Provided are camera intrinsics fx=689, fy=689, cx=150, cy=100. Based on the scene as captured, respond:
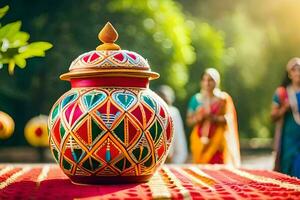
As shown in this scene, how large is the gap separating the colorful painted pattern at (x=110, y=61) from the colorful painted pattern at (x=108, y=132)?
0.08 metres

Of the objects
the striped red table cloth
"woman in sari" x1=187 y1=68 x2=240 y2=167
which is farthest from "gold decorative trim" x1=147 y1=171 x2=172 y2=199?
"woman in sari" x1=187 y1=68 x2=240 y2=167

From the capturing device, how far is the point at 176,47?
1694cm

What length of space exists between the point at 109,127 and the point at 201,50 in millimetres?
19087

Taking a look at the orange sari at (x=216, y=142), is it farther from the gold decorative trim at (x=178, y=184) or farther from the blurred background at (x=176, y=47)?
the blurred background at (x=176, y=47)

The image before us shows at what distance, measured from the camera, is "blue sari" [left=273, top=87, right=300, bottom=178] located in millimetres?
5668

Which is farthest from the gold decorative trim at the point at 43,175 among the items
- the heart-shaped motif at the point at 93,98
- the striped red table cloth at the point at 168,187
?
the heart-shaped motif at the point at 93,98

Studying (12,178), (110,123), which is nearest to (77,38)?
(12,178)

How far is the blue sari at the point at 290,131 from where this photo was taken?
5.67 m

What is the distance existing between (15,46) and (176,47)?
15067 millimetres

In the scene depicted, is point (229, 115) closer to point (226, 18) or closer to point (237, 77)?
point (237, 77)

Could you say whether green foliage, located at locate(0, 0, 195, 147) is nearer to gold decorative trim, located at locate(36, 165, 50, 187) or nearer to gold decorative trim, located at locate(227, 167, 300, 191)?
gold decorative trim, located at locate(36, 165, 50, 187)

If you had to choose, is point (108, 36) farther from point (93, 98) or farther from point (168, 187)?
point (168, 187)

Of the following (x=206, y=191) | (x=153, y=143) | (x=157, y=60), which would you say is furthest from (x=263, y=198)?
(x=157, y=60)

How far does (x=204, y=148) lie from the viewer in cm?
646
